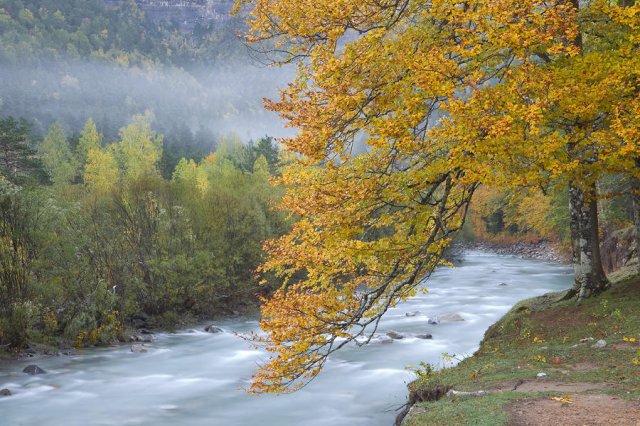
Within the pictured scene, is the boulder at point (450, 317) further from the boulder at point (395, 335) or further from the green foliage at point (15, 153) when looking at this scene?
the green foliage at point (15, 153)

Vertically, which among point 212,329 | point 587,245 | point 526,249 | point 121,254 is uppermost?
point 121,254

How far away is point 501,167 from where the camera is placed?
31.2ft

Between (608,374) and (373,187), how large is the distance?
476cm

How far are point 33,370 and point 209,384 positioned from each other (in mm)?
5456

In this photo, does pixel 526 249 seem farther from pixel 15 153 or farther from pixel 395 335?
pixel 15 153

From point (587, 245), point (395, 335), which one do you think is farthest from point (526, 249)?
point (587, 245)

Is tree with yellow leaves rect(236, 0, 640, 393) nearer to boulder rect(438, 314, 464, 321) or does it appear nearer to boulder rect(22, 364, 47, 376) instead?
boulder rect(22, 364, 47, 376)

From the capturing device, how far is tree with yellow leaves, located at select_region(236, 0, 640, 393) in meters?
8.79

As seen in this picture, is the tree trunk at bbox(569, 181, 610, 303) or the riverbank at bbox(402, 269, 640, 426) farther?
the tree trunk at bbox(569, 181, 610, 303)

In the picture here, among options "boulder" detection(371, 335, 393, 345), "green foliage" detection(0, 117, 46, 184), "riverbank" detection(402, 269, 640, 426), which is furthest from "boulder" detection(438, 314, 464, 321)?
"green foliage" detection(0, 117, 46, 184)

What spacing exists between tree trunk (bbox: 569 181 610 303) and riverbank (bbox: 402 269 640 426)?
346 mm

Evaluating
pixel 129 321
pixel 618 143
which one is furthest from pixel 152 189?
pixel 618 143

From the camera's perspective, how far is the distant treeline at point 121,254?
20.4m

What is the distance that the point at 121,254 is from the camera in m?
26.9
